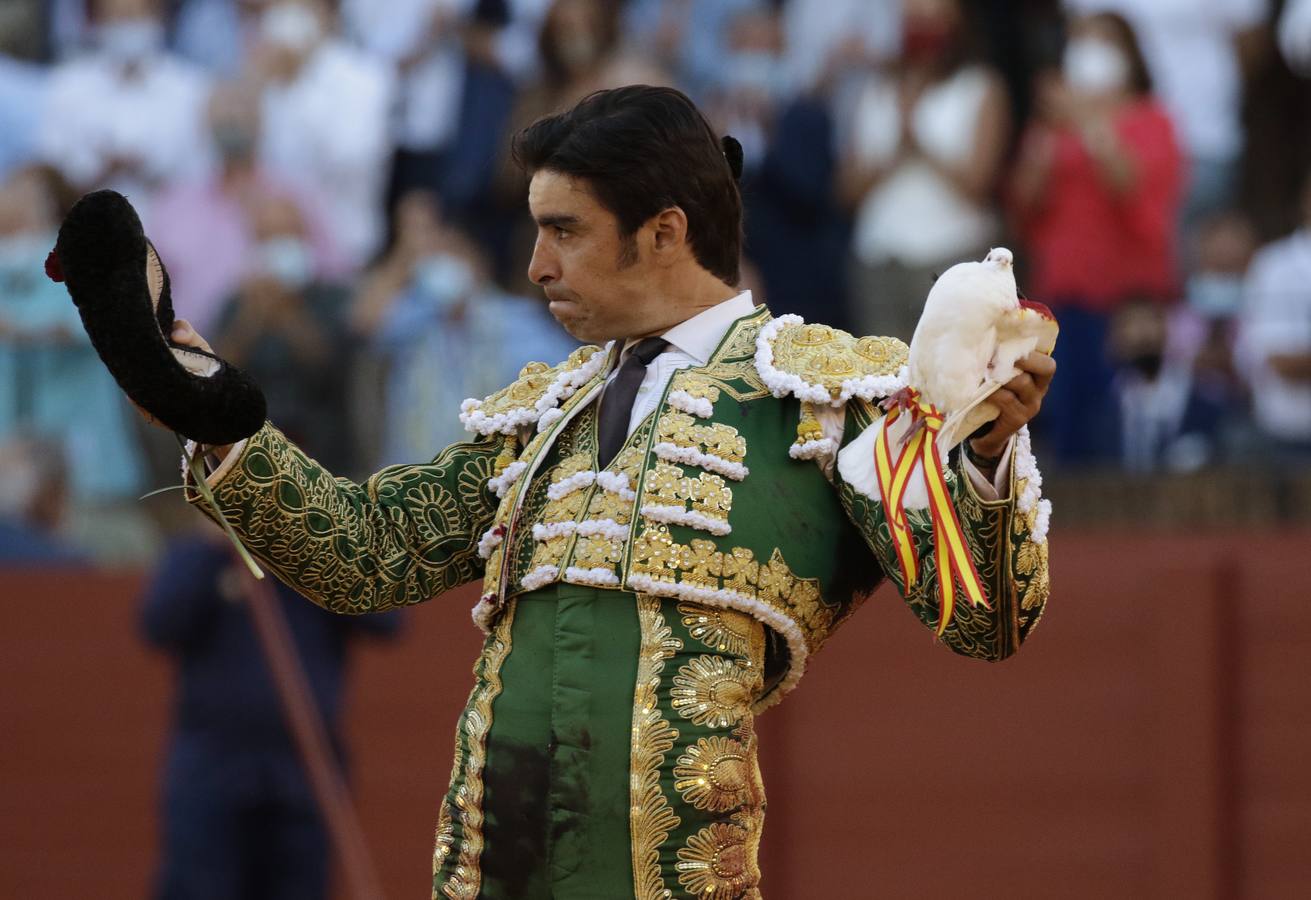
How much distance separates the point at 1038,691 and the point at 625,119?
4191mm

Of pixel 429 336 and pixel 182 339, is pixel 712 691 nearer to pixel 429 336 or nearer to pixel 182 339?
pixel 182 339

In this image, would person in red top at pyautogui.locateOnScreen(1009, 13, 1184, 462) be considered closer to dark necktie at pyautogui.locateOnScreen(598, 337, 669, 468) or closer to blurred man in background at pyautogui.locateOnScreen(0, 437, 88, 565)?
blurred man in background at pyautogui.locateOnScreen(0, 437, 88, 565)

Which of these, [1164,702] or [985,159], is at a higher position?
[985,159]

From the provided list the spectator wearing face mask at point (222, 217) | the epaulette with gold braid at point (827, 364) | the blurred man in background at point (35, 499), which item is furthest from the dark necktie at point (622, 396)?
the blurred man in background at point (35, 499)

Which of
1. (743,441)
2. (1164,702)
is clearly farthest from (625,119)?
(1164,702)

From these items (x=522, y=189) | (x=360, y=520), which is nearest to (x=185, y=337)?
(x=360, y=520)

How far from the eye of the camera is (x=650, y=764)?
2496 millimetres

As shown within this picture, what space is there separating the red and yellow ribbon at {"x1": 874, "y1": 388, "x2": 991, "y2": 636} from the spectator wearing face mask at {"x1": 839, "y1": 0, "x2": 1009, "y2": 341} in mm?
4075

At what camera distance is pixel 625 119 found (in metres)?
2.60

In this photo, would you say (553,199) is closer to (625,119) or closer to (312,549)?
(625,119)

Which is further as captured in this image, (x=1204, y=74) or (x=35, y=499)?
(x=35, y=499)

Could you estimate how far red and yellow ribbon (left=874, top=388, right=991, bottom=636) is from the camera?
2.38 meters

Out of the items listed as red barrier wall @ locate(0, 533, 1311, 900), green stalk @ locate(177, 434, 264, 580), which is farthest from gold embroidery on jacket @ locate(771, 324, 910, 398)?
red barrier wall @ locate(0, 533, 1311, 900)

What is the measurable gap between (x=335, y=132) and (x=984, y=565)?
5.34 metres
